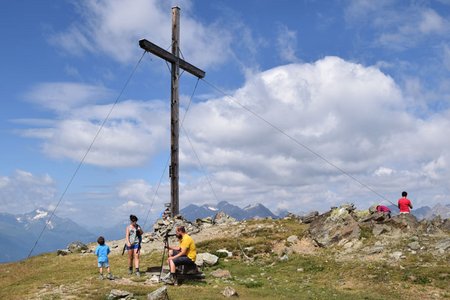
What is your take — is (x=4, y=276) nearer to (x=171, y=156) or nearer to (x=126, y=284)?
(x=126, y=284)

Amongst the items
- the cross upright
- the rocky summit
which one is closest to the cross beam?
the cross upright

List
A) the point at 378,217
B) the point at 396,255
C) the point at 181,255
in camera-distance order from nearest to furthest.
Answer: the point at 181,255 < the point at 396,255 < the point at 378,217

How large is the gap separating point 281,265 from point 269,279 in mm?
3032

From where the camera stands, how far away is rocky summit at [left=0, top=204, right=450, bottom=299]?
16.6 metres

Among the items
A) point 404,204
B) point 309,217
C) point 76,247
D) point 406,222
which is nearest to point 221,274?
point 406,222

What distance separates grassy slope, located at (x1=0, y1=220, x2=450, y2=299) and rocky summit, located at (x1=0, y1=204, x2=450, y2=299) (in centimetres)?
4

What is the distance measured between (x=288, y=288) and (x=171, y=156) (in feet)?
52.5

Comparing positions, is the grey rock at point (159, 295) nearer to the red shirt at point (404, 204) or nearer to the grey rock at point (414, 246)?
the grey rock at point (414, 246)

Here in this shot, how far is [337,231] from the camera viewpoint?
26.5m

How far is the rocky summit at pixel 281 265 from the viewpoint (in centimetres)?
1661

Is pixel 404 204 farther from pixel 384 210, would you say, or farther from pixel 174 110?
pixel 174 110

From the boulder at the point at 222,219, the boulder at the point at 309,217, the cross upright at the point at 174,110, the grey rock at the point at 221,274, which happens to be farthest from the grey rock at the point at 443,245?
the cross upright at the point at 174,110

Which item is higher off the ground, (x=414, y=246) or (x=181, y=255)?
(x=181, y=255)

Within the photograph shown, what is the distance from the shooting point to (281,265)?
22.8 metres
